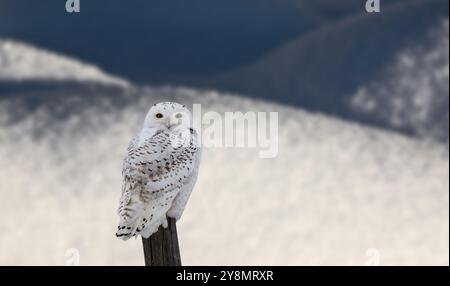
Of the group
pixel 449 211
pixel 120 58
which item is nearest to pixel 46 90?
pixel 120 58

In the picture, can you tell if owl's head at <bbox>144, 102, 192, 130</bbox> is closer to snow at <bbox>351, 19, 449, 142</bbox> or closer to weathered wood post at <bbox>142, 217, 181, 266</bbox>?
weathered wood post at <bbox>142, 217, 181, 266</bbox>

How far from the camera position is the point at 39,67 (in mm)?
8656

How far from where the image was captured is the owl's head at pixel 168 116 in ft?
12.1

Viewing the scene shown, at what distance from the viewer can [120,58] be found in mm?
8727

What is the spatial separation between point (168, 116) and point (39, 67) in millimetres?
5234

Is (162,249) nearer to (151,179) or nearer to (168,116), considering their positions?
(151,179)

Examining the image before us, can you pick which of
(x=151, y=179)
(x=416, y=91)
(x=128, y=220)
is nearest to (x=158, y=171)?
(x=151, y=179)

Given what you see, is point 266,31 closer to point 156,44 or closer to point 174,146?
point 156,44

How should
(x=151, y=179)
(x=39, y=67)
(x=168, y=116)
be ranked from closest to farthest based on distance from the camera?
(x=151, y=179), (x=168, y=116), (x=39, y=67)

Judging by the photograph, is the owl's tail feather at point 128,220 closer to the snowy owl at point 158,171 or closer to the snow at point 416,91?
the snowy owl at point 158,171

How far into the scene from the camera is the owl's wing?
3447 mm

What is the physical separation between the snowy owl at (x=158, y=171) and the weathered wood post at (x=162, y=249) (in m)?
0.04

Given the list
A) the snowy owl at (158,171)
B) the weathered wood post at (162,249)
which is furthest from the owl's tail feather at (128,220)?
the weathered wood post at (162,249)

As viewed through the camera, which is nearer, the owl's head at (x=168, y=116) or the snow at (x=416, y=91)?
the owl's head at (x=168, y=116)
